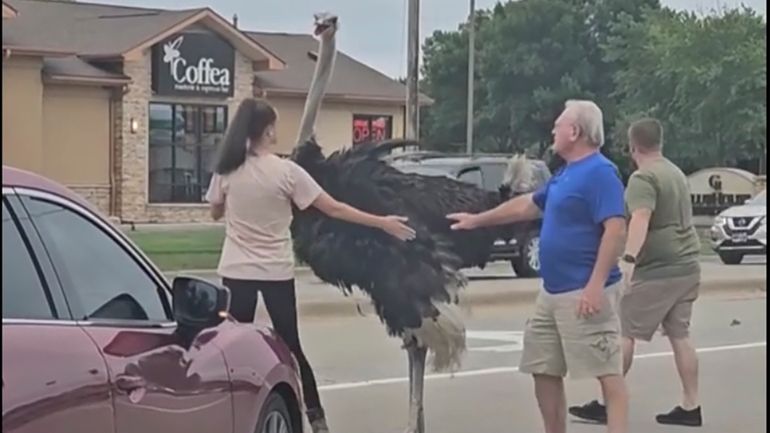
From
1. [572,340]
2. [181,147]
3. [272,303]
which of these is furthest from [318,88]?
[181,147]

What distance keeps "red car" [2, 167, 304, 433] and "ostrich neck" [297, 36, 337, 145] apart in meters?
3.45

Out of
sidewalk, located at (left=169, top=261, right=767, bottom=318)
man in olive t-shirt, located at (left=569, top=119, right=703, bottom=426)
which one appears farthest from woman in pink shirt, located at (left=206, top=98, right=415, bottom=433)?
sidewalk, located at (left=169, top=261, right=767, bottom=318)

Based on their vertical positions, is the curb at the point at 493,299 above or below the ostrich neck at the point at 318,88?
below

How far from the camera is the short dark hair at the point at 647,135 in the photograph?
9.55 meters

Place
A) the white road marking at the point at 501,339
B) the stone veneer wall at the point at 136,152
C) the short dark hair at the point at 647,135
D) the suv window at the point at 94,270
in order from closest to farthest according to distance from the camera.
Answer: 1. the suv window at the point at 94,270
2. the short dark hair at the point at 647,135
3. the white road marking at the point at 501,339
4. the stone veneer wall at the point at 136,152

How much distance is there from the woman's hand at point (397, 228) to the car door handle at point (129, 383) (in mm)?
3273

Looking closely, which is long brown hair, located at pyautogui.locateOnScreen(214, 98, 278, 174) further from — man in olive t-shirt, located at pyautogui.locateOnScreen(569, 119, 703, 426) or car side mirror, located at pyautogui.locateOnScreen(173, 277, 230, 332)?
car side mirror, located at pyautogui.locateOnScreen(173, 277, 230, 332)

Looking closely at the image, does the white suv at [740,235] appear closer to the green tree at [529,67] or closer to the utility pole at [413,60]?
the utility pole at [413,60]

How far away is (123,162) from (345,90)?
7214mm

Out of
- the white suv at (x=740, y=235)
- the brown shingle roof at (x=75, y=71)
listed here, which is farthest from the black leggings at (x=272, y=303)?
the brown shingle roof at (x=75, y=71)

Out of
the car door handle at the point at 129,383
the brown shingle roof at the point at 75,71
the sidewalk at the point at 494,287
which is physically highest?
the brown shingle roof at the point at 75,71

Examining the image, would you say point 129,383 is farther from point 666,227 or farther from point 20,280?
point 666,227

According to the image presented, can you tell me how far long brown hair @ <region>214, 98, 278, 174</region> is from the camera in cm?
820

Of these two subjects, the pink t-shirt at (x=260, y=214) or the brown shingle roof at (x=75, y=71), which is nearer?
the pink t-shirt at (x=260, y=214)
